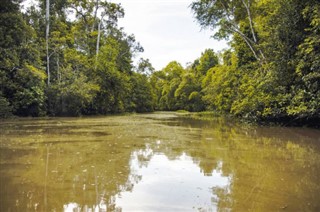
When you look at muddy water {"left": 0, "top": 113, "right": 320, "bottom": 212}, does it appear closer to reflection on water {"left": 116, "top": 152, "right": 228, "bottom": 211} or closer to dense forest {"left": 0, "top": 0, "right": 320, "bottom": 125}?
reflection on water {"left": 116, "top": 152, "right": 228, "bottom": 211}

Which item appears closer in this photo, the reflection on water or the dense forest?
the reflection on water

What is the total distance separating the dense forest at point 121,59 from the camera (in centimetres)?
1209

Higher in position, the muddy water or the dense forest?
the dense forest

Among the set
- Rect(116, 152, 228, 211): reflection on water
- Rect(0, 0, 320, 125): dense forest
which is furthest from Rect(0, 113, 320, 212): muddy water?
Rect(0, 0, 320, 125): dense forest

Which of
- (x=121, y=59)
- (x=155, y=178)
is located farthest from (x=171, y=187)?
(x=121, y=59)

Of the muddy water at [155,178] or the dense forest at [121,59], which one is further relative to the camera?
the dense forest at [121,59]

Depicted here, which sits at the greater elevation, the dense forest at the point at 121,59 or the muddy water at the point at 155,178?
the dense forest at the point at 121,59

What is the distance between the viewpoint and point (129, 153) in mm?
6219

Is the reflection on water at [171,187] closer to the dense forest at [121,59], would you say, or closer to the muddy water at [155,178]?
the muddy water at [155,178]

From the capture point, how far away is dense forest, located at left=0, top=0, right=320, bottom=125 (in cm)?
1209

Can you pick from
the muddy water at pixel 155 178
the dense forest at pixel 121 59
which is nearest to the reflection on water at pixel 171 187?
the muddy water at pixel 155 178

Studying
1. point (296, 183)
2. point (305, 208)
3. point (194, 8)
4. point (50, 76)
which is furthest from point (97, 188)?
point (50, 76)

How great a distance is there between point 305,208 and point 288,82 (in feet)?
35.6

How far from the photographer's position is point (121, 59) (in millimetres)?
33406
